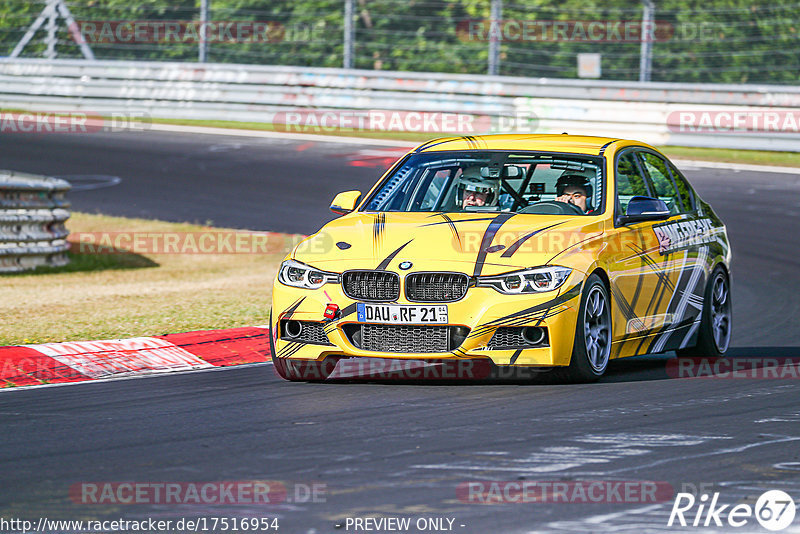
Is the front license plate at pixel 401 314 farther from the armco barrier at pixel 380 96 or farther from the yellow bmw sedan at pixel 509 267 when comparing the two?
the armco barrier at pixel 380 96

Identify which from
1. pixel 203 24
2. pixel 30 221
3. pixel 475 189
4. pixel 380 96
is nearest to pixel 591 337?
pixel 475 189

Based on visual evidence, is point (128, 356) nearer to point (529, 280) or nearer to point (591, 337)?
point (529, 280)

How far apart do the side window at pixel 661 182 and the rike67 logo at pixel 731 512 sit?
448 cm

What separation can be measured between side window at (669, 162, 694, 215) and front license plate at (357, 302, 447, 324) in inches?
113

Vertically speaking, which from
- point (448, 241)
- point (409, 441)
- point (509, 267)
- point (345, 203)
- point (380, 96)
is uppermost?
point (380, 96)

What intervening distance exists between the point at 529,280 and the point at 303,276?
136cm

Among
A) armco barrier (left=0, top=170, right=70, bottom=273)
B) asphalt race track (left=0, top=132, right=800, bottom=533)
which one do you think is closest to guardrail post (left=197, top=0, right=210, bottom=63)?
armco barrier (left=0, top=170, right=70, bottom=273)

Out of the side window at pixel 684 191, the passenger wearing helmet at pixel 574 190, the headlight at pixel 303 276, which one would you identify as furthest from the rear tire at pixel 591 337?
the side window at pixel 684 191

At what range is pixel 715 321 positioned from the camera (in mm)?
10125

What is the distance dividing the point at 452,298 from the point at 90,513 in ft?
10.3

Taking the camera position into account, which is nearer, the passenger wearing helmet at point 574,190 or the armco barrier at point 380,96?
the passenger wearing helmet at point 574,190

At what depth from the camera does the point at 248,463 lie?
6.20 metres

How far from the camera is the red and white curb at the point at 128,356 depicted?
8.98m

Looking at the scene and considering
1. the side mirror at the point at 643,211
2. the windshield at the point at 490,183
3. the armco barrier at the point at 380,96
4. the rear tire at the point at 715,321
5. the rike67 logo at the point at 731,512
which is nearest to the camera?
the rike67 logo at the point at 731,512
